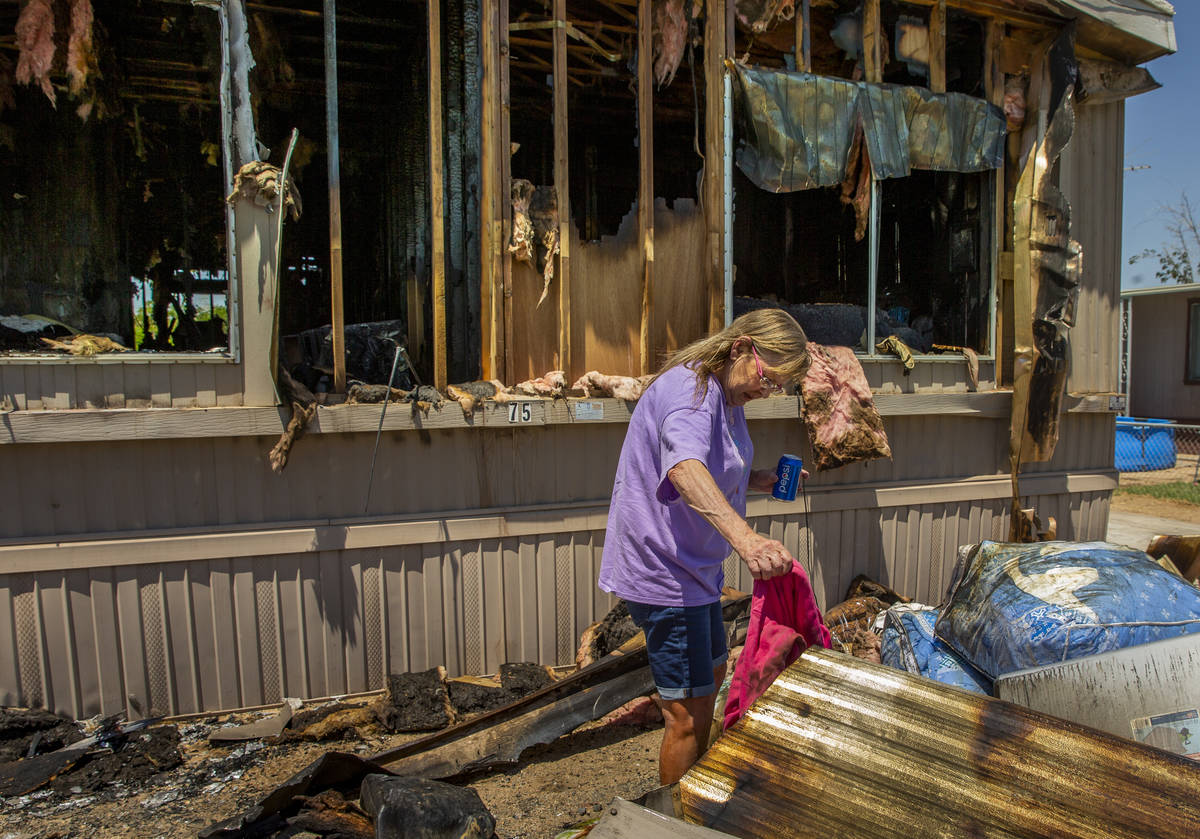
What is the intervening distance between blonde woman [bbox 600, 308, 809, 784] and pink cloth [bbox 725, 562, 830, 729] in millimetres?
128

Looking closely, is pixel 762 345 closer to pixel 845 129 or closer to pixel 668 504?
pixel 668 504

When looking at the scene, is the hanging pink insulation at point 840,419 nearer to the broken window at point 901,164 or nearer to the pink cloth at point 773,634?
the broken window at point 901,164

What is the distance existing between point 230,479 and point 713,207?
128 inches

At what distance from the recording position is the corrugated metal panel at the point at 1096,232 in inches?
226

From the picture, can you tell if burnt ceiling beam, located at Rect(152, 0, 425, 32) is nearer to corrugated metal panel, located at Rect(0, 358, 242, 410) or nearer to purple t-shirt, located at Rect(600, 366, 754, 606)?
corrugated metal panel, located at Rect(0, 358, 242, 410)

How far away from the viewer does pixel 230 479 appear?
3912 mm

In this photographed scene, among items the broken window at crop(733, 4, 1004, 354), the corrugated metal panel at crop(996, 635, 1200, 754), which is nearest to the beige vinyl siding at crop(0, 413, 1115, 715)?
the broken window at crop(733, 4, 1004, 354)

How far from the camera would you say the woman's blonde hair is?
2451mm

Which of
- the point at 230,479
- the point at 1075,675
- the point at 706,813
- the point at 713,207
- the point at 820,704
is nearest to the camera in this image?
the point at 706,813

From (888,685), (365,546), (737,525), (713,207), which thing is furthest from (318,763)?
(713,207)

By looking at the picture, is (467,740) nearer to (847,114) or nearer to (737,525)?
(737,525)

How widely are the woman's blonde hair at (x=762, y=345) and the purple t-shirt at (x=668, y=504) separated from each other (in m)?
0.05

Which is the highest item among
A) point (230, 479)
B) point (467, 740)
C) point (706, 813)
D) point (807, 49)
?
point (807, 49)

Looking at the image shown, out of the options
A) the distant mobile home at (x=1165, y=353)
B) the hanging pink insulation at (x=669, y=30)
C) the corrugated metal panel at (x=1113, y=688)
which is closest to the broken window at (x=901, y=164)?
the hanging pink insulation at (x=669, y=30)
